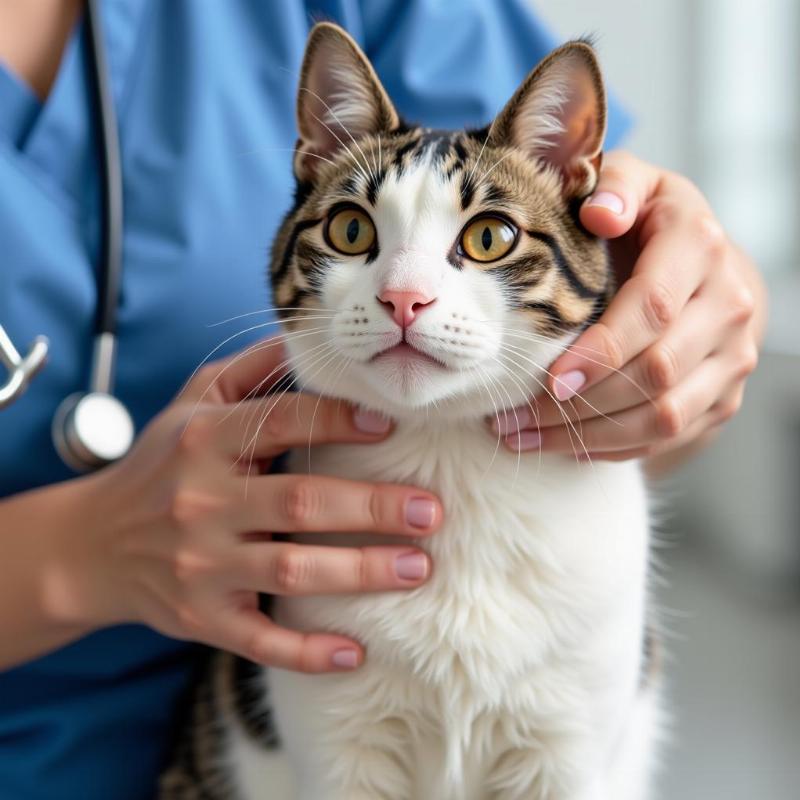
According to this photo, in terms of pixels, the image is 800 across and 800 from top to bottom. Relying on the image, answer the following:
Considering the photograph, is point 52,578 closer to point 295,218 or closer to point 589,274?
point 295,218

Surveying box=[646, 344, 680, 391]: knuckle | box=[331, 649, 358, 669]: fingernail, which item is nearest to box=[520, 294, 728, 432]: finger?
box=[646, 344, 680, 391]: knuckle

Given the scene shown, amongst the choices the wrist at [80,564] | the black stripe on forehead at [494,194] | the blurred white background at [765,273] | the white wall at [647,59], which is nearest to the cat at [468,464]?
the black stripe on forehead at [494,194]

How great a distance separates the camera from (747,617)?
1.60 m

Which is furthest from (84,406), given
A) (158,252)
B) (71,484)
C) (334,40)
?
Answer: (334,40)

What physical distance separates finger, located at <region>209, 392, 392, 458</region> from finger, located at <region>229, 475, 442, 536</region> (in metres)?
0.03

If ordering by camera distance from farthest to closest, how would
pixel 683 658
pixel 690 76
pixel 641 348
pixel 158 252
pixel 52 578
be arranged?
pixel 690 76 → pixel 683 658 → pixel 158 252 → pixel 52 578 → pixel 641 348

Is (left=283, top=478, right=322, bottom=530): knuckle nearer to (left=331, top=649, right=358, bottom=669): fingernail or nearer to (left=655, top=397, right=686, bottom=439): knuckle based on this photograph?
(left=331, top=649, right=358, bottom=669): fingernail

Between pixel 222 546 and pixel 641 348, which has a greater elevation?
pixel 641 348

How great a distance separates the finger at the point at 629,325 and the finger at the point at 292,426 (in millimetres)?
145

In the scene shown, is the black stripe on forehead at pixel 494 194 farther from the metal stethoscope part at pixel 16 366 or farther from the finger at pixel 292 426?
the metal stethoscope part at pixel 16 366

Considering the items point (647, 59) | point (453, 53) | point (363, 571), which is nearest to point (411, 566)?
point (363, 571)

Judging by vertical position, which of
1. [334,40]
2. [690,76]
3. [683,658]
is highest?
[690,76]

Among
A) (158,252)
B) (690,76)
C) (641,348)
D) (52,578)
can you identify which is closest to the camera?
(641,348)

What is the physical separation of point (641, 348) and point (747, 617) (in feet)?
3.64
